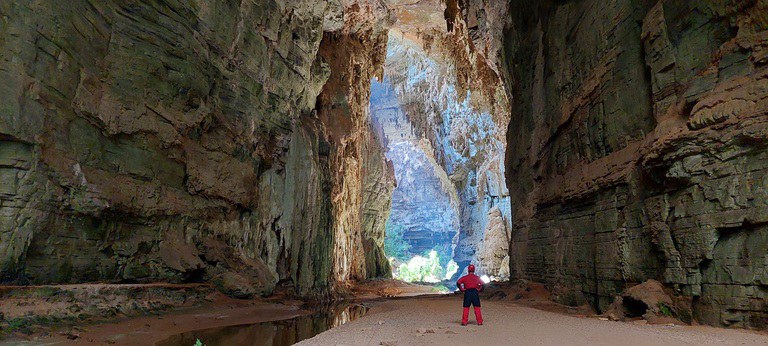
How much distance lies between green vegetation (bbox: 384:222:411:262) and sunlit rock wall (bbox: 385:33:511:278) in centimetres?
1989

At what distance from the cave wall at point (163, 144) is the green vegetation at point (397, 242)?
44655mm

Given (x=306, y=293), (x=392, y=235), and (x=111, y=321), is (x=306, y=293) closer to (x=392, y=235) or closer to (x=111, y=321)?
(x=111, y=321)

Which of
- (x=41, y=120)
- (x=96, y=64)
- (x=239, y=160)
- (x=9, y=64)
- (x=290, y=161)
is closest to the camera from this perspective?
(x=9, y=64)

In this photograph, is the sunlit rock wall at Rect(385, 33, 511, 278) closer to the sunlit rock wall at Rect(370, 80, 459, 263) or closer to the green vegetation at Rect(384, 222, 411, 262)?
the sunlit rock wall at Rect(370, 80, 459, 263)

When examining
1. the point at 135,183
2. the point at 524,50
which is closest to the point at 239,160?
the point at 135,183

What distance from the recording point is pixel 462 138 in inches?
1586

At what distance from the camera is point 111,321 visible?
812 cm

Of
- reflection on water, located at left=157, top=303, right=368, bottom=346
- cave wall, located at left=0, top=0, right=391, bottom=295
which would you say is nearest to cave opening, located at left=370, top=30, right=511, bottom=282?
cave wall, located at left=0, top=0, right=391, bottom=295

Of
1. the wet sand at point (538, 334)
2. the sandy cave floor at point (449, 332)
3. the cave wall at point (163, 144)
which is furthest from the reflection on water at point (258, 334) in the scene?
the cave wall at point (163, 144)

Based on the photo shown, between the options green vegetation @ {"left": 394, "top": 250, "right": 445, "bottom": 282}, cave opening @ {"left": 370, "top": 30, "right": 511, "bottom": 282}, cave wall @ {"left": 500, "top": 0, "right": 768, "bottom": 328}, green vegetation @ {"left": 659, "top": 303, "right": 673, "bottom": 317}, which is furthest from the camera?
green vegetation @ {"left": 394, "top": 250, "right": 445, "bottom": 282}

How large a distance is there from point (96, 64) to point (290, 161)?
27.4 ft

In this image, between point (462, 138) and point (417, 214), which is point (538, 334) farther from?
Answer: point (417, 214)

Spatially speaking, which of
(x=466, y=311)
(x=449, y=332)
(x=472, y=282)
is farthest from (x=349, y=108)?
(x=449, y=332)

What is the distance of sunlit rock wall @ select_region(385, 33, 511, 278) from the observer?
3631 centimetres
